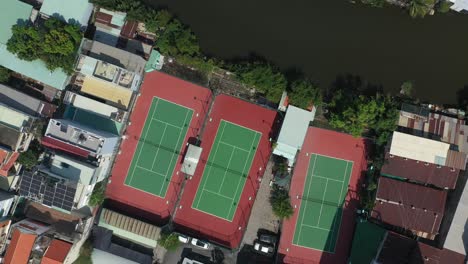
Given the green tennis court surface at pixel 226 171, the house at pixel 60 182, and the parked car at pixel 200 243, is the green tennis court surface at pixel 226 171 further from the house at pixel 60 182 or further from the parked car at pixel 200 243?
the house at pixel 60 182

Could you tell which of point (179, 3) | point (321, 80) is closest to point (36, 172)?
point (179, 3)

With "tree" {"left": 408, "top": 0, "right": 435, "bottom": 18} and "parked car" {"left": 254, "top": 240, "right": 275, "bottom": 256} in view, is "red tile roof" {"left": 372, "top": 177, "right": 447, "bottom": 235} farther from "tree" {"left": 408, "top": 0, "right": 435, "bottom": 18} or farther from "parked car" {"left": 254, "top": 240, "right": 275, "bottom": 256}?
"tree" {"left": 408, "top": 0, "right": 435, "bottom": 18}

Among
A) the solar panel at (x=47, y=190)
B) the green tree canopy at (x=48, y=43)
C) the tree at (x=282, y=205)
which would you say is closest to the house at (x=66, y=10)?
the green tree canopy at (x=48, y=43)

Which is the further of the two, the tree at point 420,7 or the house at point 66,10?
the tree at point 420,7

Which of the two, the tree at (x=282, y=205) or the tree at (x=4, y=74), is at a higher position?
the tree at (x=4, y=74)

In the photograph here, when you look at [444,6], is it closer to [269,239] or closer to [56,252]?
[269,239]
